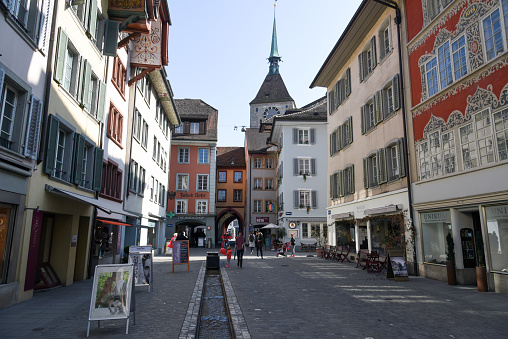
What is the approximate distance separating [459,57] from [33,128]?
43.4ft

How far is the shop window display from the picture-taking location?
430 inches

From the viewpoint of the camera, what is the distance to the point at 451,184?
12.9 m

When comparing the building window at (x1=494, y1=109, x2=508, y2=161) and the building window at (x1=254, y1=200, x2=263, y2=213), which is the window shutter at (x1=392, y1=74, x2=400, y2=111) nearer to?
the building window at (x1=494, y1=109, x2=508, y2=161)

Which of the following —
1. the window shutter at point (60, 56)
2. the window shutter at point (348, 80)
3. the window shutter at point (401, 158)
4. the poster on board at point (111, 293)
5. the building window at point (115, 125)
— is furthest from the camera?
the window shutter at point (348, 80)

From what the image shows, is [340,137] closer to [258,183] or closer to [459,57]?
[459,57]

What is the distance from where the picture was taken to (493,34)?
37.0 ft

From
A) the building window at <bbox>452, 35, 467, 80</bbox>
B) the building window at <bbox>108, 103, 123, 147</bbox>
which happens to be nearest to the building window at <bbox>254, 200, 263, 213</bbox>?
the building window at <bbox>108, 103, 123, 147</bbox>

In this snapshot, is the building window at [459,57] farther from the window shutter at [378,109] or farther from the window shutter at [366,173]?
the window shutter at [366,173]

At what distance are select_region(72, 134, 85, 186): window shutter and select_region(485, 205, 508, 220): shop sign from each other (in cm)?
1325

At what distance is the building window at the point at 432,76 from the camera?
14227 millimetres

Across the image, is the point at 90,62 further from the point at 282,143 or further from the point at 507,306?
the point at 282,143

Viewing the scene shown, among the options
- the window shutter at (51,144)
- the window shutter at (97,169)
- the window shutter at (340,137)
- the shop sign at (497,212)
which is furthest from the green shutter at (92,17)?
the window shutter at (340,137)

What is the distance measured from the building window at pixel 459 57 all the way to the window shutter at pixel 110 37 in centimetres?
1263

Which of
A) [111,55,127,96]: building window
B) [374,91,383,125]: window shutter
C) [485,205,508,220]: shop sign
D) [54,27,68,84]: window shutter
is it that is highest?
[111,55,127,96]: building window
